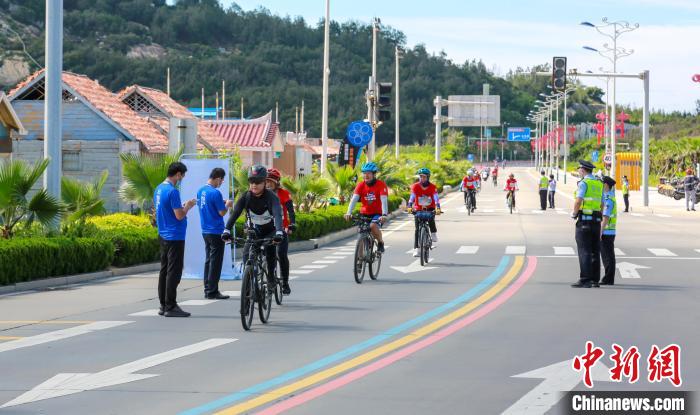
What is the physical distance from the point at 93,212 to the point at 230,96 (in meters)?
155

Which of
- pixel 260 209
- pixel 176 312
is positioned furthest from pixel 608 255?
pixel 176 312

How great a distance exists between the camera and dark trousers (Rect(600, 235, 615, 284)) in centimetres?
1984

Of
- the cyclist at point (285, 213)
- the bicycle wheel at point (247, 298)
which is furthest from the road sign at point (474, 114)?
the bicycle wheel at point (247, 298)

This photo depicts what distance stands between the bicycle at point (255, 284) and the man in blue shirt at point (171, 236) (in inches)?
40.7

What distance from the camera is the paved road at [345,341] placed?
31.0 ft

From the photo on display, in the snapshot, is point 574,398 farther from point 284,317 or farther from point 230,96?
point 230,96

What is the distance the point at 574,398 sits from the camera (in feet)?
30.1

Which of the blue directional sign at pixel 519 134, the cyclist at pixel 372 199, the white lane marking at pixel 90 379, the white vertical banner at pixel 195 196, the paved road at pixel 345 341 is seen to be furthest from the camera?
the blue directional sign at pixel 519 134

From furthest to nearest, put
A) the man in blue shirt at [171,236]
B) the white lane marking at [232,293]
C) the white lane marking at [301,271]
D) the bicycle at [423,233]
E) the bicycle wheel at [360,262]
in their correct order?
the bicycle at [423,233]
the white lane marking at [301,271]
the bicycle wheel at [360,262]
the white lane marking at [232,293]
the man in blue shirt at [171,236]

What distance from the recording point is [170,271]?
1539 centimetres

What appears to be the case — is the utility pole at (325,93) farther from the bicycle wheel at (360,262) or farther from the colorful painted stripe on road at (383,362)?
the colorful painted stripe on road at (383,362)

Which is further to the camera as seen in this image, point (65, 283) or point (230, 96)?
point (230, 96)

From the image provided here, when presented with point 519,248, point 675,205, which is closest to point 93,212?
point 519,248

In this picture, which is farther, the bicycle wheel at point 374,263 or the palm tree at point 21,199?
the palm tree at point 21,199
